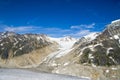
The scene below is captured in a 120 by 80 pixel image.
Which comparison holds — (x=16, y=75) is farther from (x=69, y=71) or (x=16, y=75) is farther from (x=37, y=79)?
(x=69, y=71)

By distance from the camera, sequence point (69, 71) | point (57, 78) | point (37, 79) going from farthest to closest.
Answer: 1. point (69, 71)
2. point (57, 78)
3. point (37, 79)

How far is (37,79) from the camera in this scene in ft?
46.8

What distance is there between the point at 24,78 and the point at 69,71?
→ 605 ft

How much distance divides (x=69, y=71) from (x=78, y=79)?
183 meters

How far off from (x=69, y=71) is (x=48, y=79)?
183955mm

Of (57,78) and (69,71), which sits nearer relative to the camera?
(57,78)

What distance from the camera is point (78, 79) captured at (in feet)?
50.7

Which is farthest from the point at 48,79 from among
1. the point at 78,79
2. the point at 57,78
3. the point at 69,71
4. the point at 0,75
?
the point at 69,71

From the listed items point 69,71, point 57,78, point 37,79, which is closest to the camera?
point 37,79

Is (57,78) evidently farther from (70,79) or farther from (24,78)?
(24,78)

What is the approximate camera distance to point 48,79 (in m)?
14.7

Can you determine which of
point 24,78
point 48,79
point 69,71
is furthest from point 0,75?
point 69,71

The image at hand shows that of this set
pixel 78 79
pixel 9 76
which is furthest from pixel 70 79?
pixel 9 76

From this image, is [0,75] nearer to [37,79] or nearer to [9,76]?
[9,76]
